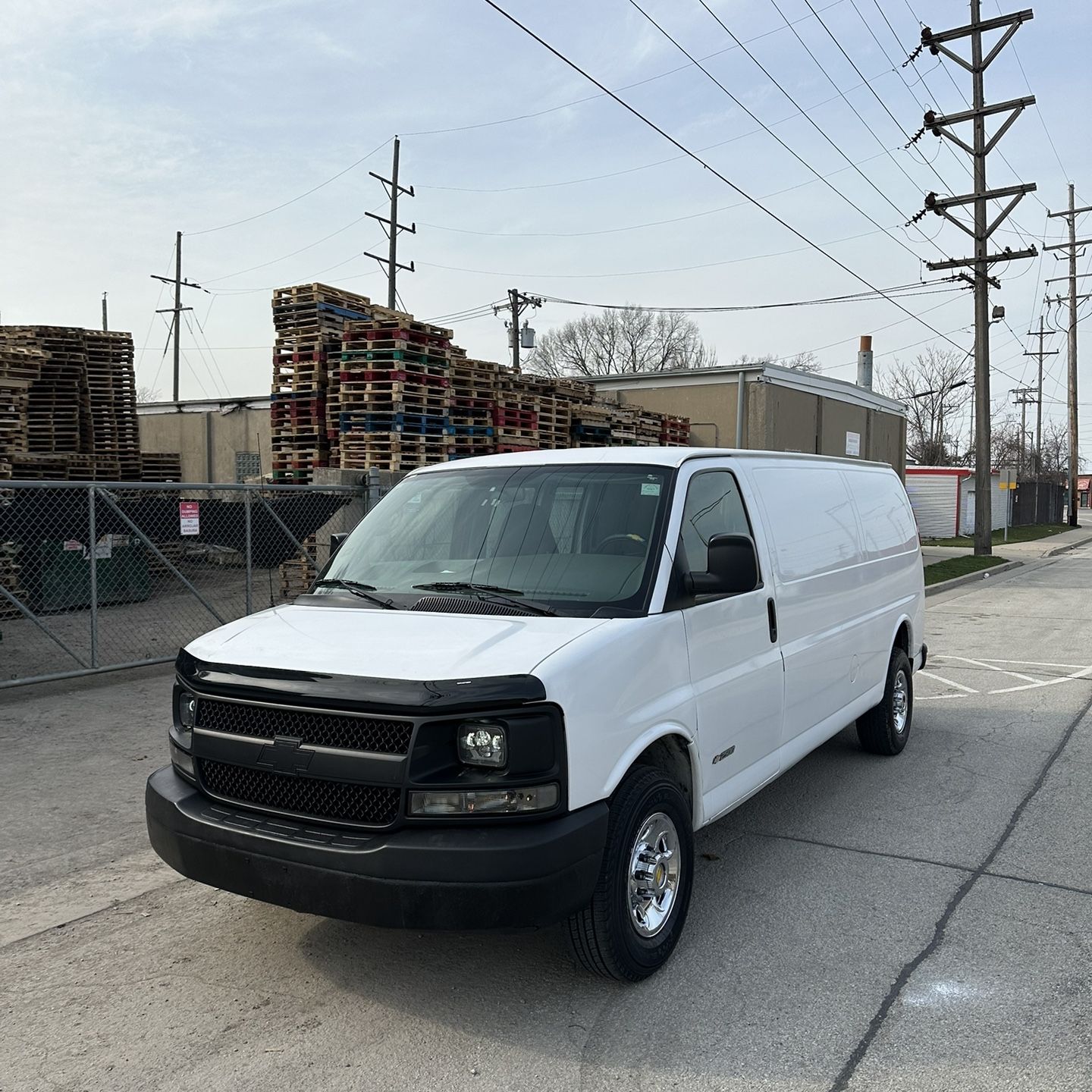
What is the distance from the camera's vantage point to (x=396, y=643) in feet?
11.8

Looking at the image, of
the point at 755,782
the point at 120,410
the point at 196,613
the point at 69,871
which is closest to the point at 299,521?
the point at 196,613

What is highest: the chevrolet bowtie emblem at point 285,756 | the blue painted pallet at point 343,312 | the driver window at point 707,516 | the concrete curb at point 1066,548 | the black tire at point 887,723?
the blue painted pallet at point 343,312

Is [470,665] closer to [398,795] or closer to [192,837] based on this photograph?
[398,795]

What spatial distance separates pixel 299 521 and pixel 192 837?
9.84 meters

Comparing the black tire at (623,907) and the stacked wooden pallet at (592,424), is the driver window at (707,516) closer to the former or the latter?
the black tire at (623,907)

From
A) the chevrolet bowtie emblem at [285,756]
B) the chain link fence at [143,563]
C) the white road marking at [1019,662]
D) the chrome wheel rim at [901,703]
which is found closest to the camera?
the chevrolet bowtie emblem at [285,756]

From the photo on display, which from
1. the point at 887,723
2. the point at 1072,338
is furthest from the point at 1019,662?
the point at 1072,338

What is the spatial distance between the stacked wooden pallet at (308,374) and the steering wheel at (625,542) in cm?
1156

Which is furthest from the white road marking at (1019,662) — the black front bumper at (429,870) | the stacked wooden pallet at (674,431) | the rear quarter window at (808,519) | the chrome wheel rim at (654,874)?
the stacked wooden pallet at (674,431)

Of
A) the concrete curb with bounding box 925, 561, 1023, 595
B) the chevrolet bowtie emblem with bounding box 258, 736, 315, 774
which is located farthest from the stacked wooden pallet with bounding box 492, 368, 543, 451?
the chevrolet bowtie emblem with bounding box 258, 736, 315, 774

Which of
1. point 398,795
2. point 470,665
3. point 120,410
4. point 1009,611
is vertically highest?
point 120,410

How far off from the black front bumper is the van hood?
530 millimetres

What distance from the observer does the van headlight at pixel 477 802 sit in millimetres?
3244

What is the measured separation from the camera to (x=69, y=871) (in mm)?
4875
